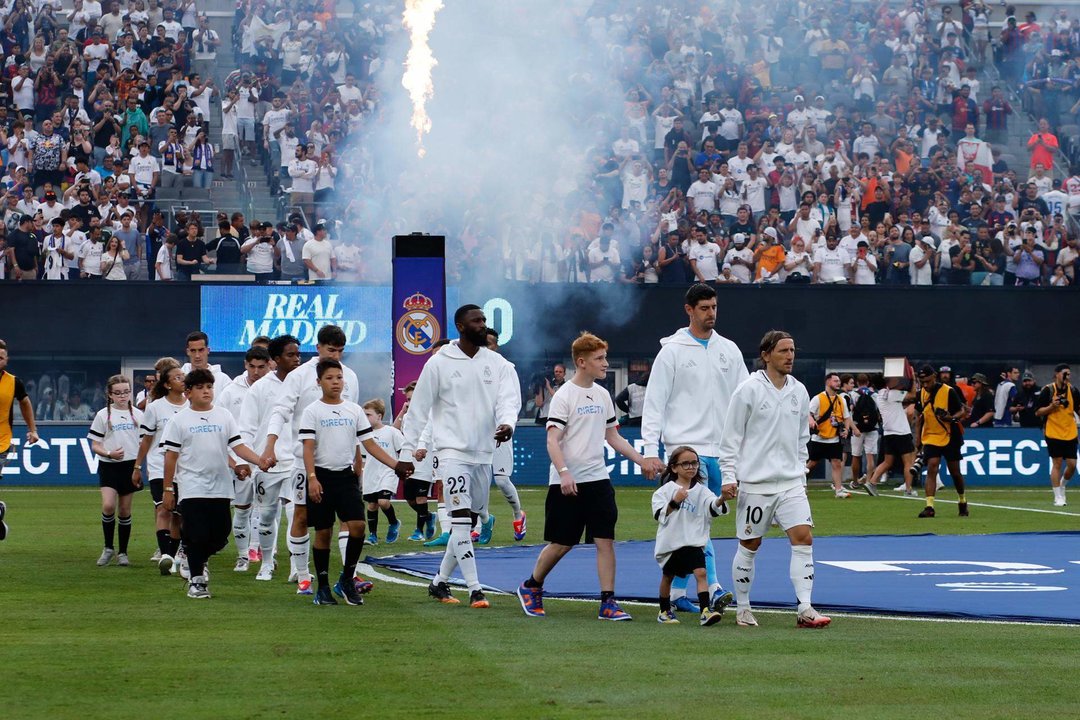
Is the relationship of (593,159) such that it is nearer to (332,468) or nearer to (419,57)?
(419,57)

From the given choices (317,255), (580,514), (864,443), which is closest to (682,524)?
(580,514)

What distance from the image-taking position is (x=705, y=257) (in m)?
29.5

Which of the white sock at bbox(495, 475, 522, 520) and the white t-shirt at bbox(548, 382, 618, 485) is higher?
the white t-shirt at bbox(548, 382, 618, 485)

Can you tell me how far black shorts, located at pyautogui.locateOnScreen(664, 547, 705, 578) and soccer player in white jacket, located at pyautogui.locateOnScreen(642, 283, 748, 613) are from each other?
47 cm

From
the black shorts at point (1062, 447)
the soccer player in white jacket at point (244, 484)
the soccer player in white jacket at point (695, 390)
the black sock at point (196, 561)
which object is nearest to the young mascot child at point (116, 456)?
the soccer player in white jacket at point (244, 484)

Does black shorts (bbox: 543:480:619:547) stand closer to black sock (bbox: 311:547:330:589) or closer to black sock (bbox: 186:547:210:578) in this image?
black sock (bbox: 311:547:330:589)

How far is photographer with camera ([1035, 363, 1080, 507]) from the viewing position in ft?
80.2

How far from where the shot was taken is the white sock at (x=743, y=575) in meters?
10.8

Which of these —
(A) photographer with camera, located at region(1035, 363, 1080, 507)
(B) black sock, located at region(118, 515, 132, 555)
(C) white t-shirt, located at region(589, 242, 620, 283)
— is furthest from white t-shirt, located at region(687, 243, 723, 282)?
(B) black sock, located at region(118, 515, 132, 555)

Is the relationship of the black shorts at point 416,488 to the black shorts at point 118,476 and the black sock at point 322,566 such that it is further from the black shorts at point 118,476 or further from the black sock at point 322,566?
the black sock at point 322,566

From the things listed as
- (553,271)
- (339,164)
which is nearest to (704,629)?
(553,271)

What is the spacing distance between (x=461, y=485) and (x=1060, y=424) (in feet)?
50.9

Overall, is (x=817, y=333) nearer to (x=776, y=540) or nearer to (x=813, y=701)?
(x=776, y=540)

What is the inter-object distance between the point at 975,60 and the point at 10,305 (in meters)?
21.9
